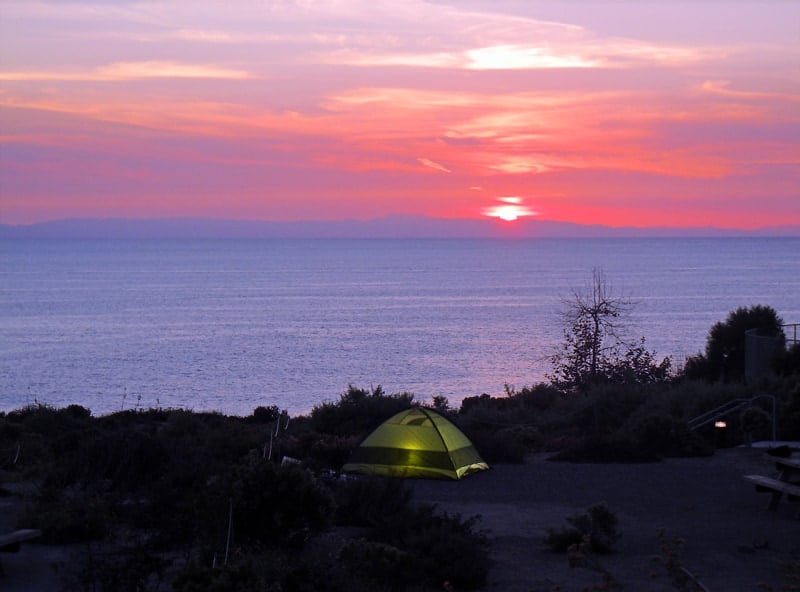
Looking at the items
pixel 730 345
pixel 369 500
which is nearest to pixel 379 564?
pixel 369 500

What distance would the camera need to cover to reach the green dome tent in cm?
1387

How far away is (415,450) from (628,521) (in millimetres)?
3962

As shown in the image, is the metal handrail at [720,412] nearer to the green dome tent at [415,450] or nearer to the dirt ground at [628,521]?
the dirt ground at [628,521]

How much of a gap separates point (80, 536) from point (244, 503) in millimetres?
2002

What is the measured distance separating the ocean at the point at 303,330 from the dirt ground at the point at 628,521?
15.6 m

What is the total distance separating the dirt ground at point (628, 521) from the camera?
8.21 metres

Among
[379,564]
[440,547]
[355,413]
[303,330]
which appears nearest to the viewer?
[379,564]

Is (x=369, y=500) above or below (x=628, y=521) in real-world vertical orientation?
above

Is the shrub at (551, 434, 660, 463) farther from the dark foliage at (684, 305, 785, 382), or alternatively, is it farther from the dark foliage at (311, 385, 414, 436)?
the dark foliage at (684, 305, 785, 382)

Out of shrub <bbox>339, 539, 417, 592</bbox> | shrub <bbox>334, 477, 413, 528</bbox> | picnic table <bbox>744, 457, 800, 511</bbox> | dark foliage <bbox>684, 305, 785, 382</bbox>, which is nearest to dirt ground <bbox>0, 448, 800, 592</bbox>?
picnic table <bbox>744, 457, 800, 511</bbox>

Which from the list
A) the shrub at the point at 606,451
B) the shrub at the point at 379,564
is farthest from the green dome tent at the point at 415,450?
the shrub at the point at 379,564

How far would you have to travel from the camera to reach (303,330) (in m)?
70.4

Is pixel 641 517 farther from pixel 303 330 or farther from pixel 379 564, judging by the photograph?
pixel 303 330

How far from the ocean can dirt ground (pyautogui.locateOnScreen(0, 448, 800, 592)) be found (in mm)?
15552
